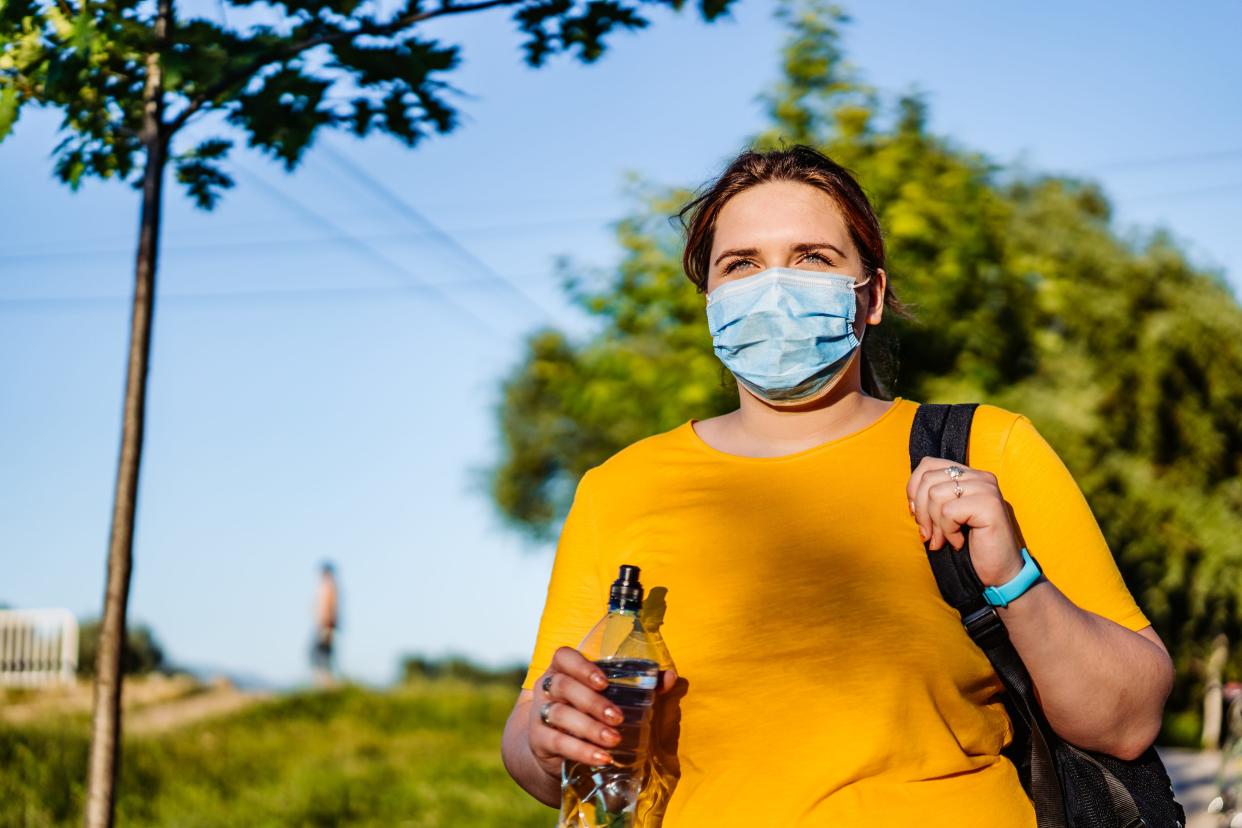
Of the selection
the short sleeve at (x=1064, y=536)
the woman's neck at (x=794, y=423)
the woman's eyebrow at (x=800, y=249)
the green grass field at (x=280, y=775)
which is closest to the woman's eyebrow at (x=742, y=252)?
the woman's eyebrow at (x=800, y=249)

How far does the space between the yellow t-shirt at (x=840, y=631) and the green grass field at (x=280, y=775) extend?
8051 mm

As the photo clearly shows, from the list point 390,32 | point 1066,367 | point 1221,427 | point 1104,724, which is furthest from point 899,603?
point 1221,427

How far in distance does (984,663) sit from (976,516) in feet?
0.90

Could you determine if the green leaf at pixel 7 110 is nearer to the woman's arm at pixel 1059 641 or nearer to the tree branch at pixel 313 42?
the tree branch at pixel 313 42

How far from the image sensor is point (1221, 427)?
1983 centimetres

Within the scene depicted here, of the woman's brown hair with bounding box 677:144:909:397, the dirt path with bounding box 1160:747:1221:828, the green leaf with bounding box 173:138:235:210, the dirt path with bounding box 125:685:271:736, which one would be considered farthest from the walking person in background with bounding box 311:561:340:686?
the woman's brown hair with bounding box 677:144:909:397

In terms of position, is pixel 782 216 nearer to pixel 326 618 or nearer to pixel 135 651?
pixel 326 618

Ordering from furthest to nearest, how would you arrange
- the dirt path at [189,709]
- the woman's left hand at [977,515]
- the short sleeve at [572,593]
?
the dirt path at [189,709]
the short sleeve at [572,593]
the woman's left hand at [977,515]

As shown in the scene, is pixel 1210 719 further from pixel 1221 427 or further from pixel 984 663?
pixel 984 663

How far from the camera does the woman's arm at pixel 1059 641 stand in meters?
2.02

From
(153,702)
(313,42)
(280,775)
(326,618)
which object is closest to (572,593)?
(313,42)

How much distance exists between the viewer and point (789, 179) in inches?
97.5

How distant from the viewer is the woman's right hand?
202cm

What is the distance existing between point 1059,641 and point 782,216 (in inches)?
34.1
